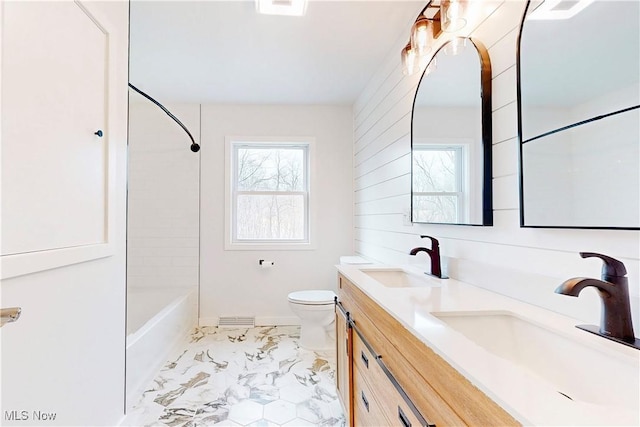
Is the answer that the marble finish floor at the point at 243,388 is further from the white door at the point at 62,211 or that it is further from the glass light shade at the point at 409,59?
the glass light shade at the point at 409,59

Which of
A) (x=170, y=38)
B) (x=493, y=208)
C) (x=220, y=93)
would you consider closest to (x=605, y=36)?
(x=493, y=208)

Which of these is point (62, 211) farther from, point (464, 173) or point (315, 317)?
point (315, 317)

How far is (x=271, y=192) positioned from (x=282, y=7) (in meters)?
2.02

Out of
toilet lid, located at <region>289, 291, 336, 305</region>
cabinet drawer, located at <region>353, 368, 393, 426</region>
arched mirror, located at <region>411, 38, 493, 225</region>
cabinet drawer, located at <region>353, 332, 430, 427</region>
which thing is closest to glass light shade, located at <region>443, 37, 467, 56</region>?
arched mirror, located at <region>411, 38, 493, 225</region>

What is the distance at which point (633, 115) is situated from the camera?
30.5 inches

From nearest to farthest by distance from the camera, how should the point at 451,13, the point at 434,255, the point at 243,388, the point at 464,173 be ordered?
the point at 451,13 < the point at 464,173 < the point at 434,255 < the point at 243,388

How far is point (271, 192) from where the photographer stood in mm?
3656

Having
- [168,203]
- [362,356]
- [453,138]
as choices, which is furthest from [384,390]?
[168,203]

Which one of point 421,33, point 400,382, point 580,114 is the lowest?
point 400,382

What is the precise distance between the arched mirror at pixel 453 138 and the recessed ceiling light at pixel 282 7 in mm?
808

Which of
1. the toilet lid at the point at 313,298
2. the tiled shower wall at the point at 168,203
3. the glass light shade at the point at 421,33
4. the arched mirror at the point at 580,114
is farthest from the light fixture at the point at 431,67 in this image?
the tiled shower wall at the point at 168,203

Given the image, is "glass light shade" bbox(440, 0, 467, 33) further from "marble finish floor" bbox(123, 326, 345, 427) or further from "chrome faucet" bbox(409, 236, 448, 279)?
"marble finish floor" bbox(123, 326, 345, 427)

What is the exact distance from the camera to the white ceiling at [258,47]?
6.42 ft

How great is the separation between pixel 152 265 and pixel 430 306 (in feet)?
10.6
